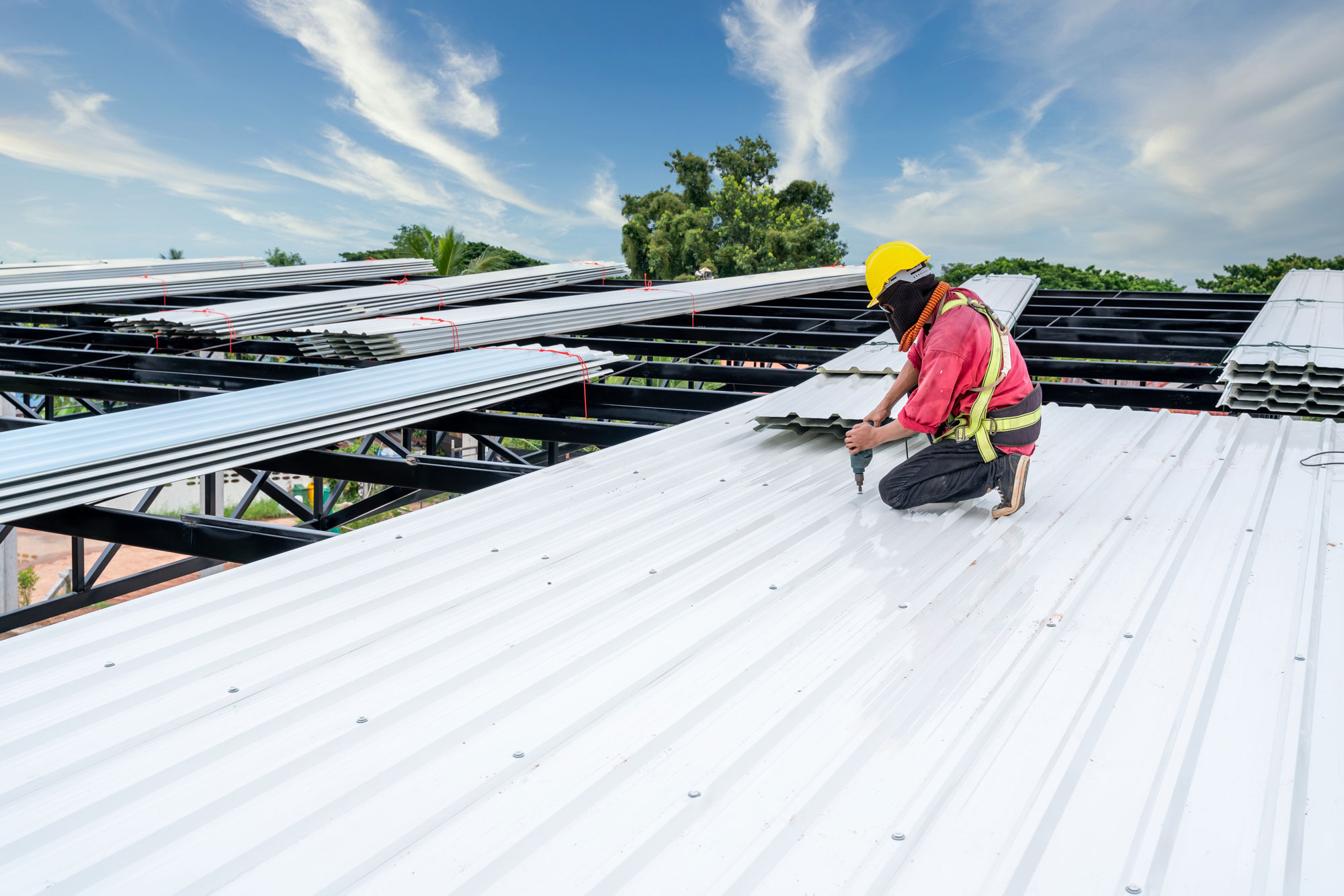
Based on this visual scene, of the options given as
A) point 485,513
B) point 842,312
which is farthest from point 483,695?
point 842,312

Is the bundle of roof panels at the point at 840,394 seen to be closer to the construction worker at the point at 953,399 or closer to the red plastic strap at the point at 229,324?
the construction worker at the point at 953,399

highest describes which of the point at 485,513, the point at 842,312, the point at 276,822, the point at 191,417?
the point at 842,312

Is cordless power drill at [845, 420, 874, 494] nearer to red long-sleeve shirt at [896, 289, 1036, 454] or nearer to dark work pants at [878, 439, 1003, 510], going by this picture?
dark work pants at [878, 439, 1003, 510]

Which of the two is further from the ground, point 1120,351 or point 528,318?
point 528,318

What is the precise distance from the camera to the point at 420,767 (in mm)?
2205

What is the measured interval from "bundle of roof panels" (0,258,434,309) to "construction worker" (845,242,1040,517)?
583 inches

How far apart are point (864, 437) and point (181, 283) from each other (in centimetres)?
1611

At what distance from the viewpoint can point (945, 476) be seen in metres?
4.27

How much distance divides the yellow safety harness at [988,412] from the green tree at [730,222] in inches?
1419

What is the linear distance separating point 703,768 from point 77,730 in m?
1.78

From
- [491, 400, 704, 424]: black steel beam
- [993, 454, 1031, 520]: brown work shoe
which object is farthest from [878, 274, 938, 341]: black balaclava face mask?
[491, 400, 704, 424]: black steel beam

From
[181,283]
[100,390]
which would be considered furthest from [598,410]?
[181,283]

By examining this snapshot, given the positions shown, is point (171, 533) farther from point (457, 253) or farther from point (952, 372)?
point (457, 253)

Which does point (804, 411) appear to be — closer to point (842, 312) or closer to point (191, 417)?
point (191, 417)
